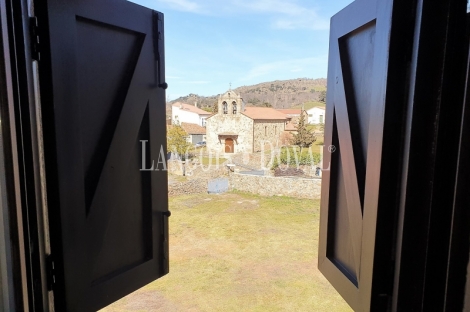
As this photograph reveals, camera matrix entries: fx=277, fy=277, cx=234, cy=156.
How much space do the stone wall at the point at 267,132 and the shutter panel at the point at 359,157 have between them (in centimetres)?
1516

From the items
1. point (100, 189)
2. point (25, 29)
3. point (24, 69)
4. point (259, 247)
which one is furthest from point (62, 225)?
point (259, 247)

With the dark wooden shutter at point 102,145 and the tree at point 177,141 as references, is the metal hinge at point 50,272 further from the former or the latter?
the tree at point 177,141

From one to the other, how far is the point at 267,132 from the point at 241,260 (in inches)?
440

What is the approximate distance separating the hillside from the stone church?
14.8 metres

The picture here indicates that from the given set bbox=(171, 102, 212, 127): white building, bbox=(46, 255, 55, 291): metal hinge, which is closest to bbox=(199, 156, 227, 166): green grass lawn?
bbox=(171, 102, 212, 127): white building

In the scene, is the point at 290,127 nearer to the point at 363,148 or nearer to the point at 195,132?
the point at 195,132

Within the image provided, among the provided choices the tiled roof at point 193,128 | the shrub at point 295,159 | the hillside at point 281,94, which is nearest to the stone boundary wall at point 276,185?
the shrub at point 295,159

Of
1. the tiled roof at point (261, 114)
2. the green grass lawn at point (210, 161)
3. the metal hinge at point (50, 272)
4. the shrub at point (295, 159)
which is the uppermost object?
the tiled roof at point (261, 114)

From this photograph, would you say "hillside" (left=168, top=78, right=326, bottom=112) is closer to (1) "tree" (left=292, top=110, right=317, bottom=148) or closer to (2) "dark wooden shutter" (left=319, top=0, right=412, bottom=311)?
(1) "tree" (left=292, top=110, right=317, bottom=148)

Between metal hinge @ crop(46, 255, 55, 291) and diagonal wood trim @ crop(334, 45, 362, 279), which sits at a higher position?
diagonal wood trim @ crop(334, 45, 362, 279)

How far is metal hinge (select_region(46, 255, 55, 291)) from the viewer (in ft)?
3.16

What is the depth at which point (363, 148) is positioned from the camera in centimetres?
103

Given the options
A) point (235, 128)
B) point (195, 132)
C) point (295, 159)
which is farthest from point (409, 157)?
point (195, 132)

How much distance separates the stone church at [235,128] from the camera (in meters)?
16.2
